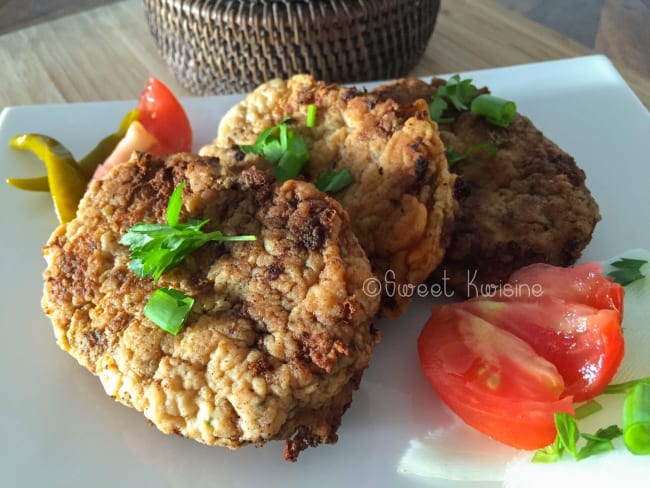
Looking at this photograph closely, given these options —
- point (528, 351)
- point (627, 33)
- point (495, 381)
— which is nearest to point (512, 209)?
point (528, 351)

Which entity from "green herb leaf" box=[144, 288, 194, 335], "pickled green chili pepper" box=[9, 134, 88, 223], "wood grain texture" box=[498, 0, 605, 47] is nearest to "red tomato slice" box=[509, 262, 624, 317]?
"green herb leaf" box=[144, 288, 194, 335]

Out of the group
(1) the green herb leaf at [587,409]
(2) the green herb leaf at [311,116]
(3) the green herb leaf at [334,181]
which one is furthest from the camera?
(2) the green herb leaf at [311,116]

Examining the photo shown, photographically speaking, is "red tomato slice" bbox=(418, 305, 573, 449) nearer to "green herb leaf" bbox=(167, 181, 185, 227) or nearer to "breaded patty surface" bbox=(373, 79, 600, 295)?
"breaded patty surface" bbox=(373, 79, 600, 295)

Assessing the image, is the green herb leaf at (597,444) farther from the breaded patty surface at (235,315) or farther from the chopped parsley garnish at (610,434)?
the breaded patty surface at (235,315)

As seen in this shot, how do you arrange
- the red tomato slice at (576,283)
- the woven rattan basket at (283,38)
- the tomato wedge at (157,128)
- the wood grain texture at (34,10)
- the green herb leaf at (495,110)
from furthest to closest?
the wood grain texture at (34,10)
the woven rattan basket at (283,38)
the tomato wedge at (157,128)
the green herb leaf at (495,110)
the red tomato slice at (576,283)

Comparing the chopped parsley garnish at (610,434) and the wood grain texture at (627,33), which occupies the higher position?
the chopped parsley garnish at (610,434)

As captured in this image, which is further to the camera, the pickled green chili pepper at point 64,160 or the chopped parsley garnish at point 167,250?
the pickled green chili pepper at point 64,160

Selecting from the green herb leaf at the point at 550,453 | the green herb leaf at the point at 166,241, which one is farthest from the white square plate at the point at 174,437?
the green herb leaf at the point at 166,241
